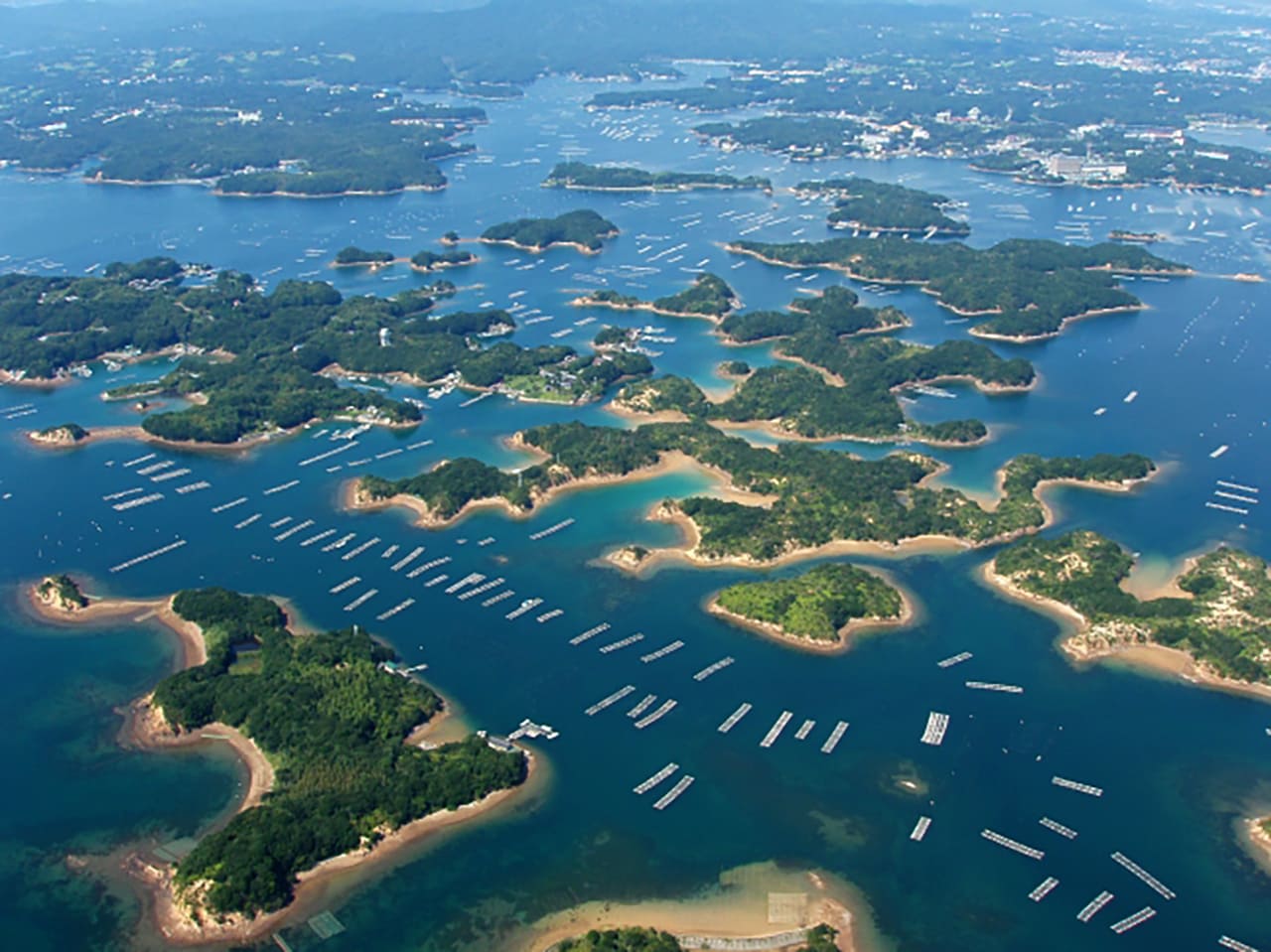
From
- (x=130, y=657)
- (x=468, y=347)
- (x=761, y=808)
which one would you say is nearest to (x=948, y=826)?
(x=761, y=808)

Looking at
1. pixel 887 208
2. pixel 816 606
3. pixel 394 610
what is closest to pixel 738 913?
pixel 816 606

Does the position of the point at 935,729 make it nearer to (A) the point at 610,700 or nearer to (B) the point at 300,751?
(A) the point at 610,700

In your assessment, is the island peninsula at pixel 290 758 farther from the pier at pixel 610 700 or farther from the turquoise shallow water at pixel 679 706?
the pier at pixel 610 700

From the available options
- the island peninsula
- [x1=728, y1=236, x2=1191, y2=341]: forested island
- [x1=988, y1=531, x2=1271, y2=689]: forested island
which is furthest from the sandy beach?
[x1=728, y1=236, x2=1191, y2=341]: forested island

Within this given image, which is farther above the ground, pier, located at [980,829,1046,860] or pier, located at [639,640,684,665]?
pier, located at [639,640,684,665]

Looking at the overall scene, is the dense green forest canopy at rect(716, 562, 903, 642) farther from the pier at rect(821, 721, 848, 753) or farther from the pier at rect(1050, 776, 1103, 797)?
the pier at rect(1050, 776, 1103, 797)

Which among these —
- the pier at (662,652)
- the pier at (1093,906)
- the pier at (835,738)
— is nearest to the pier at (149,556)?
the pier at (662,652)

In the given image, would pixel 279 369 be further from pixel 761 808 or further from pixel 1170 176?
pixel 1170 176
